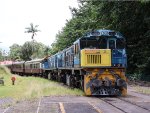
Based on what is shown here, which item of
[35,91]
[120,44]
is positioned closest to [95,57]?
[120,44]

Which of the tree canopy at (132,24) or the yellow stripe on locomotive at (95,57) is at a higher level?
the tree canopy at (132,24)

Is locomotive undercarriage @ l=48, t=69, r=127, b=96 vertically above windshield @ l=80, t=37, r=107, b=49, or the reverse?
windshield @ l=80, t=37, r=107, b=49

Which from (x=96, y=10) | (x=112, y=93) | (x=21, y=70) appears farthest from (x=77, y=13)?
(x=112, y=93)

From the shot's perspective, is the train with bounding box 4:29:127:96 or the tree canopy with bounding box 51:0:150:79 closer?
the train with bounding box 4:29:127:96

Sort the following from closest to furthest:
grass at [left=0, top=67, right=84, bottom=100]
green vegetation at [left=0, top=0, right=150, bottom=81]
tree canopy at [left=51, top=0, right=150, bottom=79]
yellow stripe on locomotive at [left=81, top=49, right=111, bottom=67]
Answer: yellow stripe on locomotive at [left=81, top=49, right=111, bottom=67] < grass at [left=0, top=67, right=84, bottom=100] < green vegetation at [left=0, top=0, right=150, bottom=81] < tree canopy at [left=51, top=0, right=150, bottom=79]

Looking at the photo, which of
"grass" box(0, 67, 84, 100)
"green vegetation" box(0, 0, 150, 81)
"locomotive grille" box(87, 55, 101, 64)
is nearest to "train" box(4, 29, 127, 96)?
"locomotive grille" box(87, 55, 101, 64)

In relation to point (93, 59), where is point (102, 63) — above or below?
below

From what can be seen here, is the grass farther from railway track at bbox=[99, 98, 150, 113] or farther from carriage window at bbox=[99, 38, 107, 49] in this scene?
railway track at bbox=[99, 98, 150, 113]

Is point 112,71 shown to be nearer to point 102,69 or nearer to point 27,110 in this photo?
point 102,69

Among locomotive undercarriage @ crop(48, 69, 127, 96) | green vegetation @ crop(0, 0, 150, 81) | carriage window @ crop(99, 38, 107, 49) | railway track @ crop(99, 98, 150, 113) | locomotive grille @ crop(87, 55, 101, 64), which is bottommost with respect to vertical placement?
railway track @ crop(99, 98, 150, 113)

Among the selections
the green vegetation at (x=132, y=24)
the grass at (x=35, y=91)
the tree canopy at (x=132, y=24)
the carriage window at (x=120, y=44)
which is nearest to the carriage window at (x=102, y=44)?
the carriage window at (x=120, y=44)

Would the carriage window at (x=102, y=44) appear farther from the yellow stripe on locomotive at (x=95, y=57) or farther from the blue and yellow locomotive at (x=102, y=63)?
the yellow stripe on locomotive at (x=95, y=57)

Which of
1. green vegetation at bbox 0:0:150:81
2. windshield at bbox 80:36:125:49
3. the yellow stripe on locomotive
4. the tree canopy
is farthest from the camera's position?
the tree canopy

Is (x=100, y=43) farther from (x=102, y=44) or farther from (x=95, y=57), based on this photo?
(x=95, y=57)
